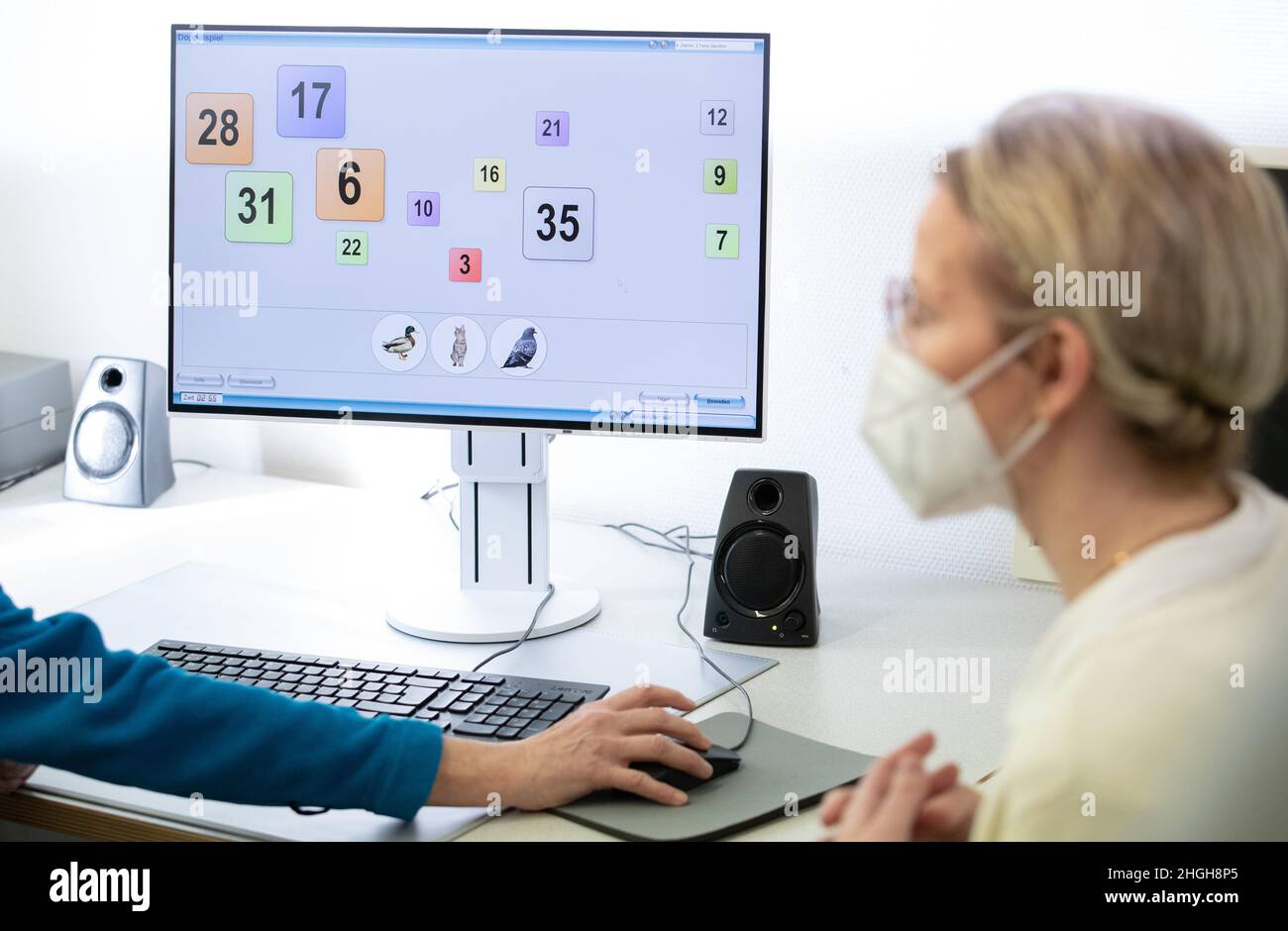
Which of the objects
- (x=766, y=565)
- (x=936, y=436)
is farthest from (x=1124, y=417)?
(x=766, y=565)

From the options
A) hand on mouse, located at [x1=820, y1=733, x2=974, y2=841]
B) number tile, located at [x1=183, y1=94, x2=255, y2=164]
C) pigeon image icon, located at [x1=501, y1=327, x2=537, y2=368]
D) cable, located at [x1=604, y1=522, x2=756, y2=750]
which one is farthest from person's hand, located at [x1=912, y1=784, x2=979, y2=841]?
number tile, located at [x1=183, y1=94, x2=255, y2=164]

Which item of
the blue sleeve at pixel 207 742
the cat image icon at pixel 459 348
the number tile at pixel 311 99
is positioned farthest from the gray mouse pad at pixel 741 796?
the number tile at pixel 311 99

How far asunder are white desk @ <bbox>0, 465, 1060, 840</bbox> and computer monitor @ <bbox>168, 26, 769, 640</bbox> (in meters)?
0.19

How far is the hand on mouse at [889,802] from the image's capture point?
772 mm

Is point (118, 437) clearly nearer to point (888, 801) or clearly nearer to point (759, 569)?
point (759, 569)

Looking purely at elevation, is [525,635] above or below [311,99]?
below

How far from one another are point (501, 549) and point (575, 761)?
456mm

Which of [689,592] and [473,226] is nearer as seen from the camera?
[473,226]

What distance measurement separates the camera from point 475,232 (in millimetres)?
1309

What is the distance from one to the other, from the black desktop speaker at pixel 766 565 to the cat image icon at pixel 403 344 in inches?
13.5
